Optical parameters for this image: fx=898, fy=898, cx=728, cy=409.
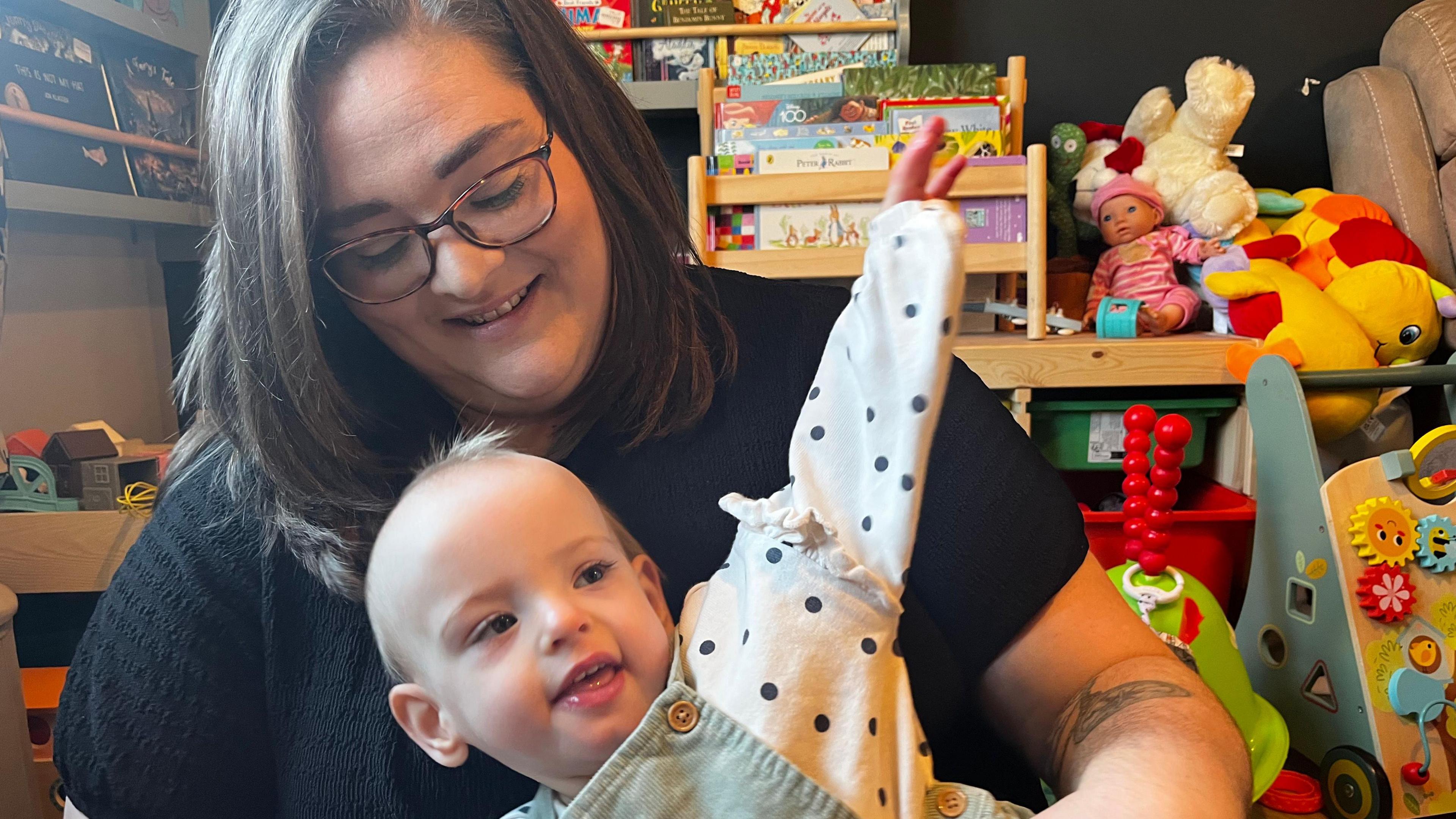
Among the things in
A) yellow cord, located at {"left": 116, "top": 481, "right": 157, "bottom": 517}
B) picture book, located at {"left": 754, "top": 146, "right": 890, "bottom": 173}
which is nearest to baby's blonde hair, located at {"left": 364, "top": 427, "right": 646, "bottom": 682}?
yellow cord, located at {"left": 116, "top": 481, "right": 157, "bottom": 517}

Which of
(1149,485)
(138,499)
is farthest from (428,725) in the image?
(1149,485)

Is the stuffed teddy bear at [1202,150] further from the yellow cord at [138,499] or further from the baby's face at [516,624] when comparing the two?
the yellow cord at [138,499]

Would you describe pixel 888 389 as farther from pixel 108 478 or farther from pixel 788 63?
pixel 788 63

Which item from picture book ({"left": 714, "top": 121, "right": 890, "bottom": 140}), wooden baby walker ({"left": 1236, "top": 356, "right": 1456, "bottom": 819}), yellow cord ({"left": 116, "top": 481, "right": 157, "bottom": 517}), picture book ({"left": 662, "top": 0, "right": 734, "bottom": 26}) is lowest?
wooden baby walker ({"left": 1236, "top": 356, "right": 1456, "bottom": 819})

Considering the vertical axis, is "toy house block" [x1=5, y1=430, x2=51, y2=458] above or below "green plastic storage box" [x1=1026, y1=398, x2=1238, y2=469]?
above

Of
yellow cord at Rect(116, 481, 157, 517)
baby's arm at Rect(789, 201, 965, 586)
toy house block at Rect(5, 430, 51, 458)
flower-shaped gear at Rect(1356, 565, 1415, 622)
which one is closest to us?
baby's arm at Rect(789, 201, 965, 586)

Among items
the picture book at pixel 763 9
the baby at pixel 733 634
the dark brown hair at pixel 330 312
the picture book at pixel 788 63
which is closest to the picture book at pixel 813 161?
the picture book at pixel 788 63

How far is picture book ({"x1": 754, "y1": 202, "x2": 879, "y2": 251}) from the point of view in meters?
1.59

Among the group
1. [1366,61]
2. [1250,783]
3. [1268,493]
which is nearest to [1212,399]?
[1268,493]

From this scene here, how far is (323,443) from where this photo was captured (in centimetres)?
64

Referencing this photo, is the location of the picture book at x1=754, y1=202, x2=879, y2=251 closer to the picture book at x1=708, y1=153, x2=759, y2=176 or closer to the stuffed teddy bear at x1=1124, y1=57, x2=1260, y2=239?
the picture book at x1=708, y1=153, x2=759, y2=176

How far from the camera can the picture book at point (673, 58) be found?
6.23 feet

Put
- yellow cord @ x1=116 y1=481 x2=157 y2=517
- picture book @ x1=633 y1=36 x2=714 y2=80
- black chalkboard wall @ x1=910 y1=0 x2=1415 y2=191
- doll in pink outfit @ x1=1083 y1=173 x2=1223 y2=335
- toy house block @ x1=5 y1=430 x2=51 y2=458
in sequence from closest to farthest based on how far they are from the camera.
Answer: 1. yellow cord @ x1=116 y1=481 x2=157 y2=517
2. toy house block @ x1=5 y1=430 x2=51 y2=458
3. doll in pink outfit @ x1=1083 y1=173 x2=1223 y2=335
4. picture book @ x1=633 y1=36 x2=714 y2=80
5. black chalkboard wall @ x1=910 y1=0 x2=1415 y2=191

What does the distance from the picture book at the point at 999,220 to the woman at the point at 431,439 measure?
1019mm
